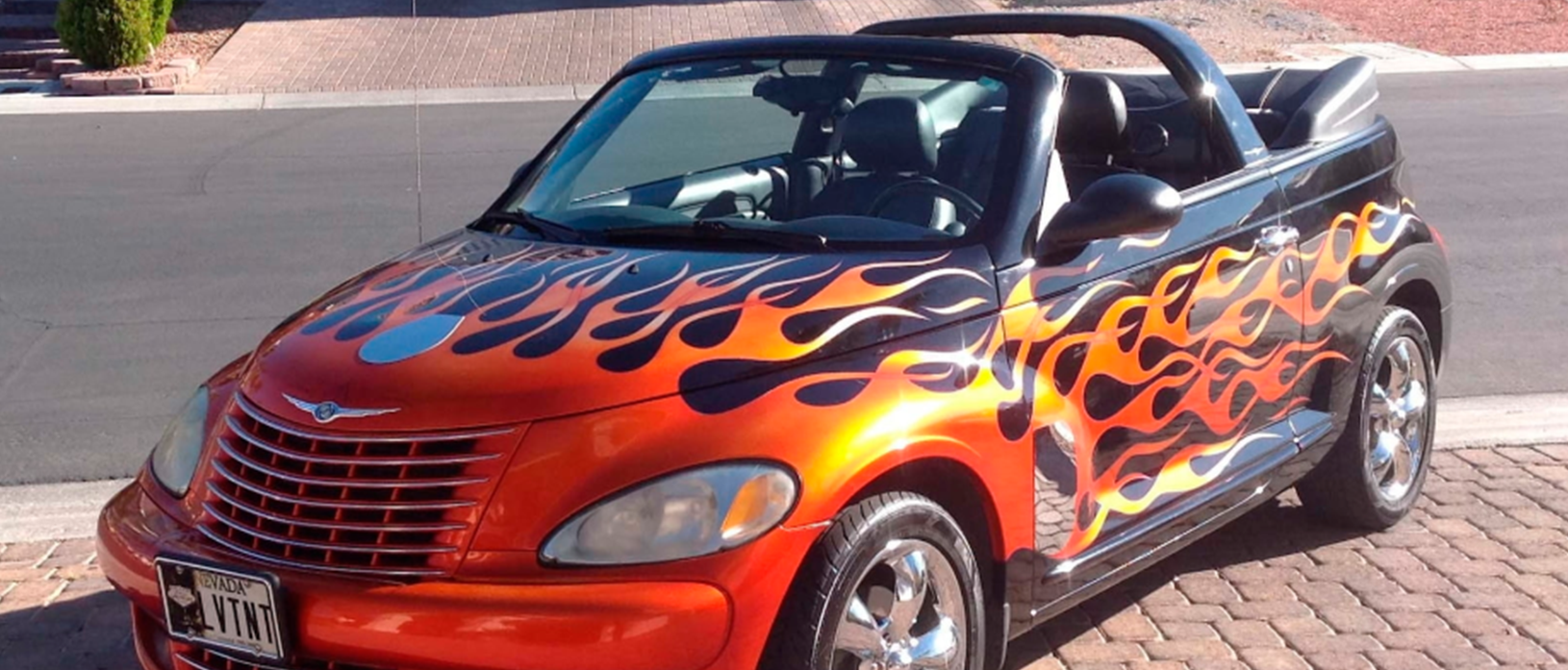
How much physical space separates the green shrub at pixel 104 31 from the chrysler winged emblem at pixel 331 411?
57.4ft

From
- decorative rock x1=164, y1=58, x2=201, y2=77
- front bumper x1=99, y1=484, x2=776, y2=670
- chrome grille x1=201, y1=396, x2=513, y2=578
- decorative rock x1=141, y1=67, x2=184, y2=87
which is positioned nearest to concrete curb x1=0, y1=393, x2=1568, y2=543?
chrome grille x1=201, y1=396, x2=513, y2=578

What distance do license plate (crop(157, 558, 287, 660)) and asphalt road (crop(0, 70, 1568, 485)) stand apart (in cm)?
325

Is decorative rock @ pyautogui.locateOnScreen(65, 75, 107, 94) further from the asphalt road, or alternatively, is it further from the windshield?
the windshield

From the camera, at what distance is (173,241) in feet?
38.0

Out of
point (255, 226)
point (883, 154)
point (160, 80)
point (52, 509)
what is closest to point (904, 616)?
point (883, 154)

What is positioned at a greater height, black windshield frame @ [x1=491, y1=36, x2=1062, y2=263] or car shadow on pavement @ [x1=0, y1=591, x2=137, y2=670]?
black windshield frame @ [x1=491, y1=36, x2=1062, y2=263]

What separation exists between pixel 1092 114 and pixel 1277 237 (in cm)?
65

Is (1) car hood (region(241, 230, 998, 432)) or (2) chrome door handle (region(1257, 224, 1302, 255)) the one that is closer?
(1) car hood (region(241, 230, 998, 432))

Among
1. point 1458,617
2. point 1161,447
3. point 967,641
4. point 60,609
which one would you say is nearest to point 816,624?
point 967,641

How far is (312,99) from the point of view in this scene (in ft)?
63.6

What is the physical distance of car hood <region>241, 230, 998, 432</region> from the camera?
12.2ft

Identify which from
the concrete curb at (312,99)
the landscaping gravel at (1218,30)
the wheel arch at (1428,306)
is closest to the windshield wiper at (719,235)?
the wheel arch at (1428,306)

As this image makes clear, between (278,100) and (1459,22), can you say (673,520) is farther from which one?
(1459,22)

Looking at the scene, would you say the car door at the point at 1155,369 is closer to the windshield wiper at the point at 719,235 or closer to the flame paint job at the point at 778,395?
the flame paint job at the point at 778,395
